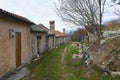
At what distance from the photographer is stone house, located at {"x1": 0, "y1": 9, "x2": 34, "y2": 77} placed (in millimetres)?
9847

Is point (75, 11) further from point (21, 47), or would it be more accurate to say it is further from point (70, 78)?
point (70, 78)

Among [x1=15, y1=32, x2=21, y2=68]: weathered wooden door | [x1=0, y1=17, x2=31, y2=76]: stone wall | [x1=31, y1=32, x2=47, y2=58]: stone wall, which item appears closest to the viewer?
[x1=0, y1=17, x2=31, y2=76]: stone wall

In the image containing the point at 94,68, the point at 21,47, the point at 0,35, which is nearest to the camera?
the point at 0,35

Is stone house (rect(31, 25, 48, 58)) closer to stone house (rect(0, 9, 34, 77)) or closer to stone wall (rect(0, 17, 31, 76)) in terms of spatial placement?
stone house (rect(0, 9, 34, 77))

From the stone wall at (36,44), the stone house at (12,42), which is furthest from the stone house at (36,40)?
the stone house at (12,42)

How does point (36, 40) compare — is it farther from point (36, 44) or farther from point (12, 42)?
point (12, 42)

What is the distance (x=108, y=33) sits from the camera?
1983 cm

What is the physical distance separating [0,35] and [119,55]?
5.84 metres

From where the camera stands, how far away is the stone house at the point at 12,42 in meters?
9.85

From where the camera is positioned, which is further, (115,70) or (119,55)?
(119,55)

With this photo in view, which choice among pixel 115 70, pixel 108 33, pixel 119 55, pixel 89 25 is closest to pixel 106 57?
pixel 119 55

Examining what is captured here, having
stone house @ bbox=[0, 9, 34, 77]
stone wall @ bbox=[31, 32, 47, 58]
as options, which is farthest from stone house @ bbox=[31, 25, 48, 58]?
stone house @ bbox=[0, 9, 34, 77]

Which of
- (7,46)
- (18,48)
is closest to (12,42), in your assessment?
(7,46)

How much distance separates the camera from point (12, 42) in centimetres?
1168
